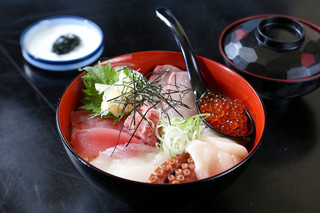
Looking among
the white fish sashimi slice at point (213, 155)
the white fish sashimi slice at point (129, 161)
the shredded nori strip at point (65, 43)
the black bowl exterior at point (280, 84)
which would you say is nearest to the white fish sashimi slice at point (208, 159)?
the white fish sashimi slice at point (213, 155)

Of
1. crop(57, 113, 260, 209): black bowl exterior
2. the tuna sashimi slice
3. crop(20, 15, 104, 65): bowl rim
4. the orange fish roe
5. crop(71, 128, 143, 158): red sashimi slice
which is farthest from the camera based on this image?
crop(20, 15, 104, 65): bowl rim

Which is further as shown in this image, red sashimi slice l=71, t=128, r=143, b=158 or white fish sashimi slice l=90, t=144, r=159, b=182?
red sashimi slice l=71, t=128, r=143, b=158

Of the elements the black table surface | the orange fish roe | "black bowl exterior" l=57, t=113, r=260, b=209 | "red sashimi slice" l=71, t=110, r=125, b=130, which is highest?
"black bowl exterior" l=57, t=113, r=260, b=209

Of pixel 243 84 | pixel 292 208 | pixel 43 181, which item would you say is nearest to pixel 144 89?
pixel 243 84

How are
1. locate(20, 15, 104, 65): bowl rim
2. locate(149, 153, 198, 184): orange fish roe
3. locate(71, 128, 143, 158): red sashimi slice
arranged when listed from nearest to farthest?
1. locate(149, 153, 198, 184): orange fish roe
2. locate(71, 128, 143, 158): red sashimi slice
3. locate(20, 15, 104, 65): bowl rim

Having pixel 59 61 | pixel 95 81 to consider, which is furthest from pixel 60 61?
pixel 95 81

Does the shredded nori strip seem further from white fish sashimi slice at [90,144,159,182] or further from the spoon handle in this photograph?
white fish sashimi slice at [90,144,159,182]

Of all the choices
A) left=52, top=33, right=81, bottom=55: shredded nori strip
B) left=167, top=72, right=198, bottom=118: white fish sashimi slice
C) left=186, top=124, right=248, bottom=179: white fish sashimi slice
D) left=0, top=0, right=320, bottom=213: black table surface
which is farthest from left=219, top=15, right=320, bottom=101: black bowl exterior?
left=52, top=33, right=81, bottom=55: shredded nori strip
